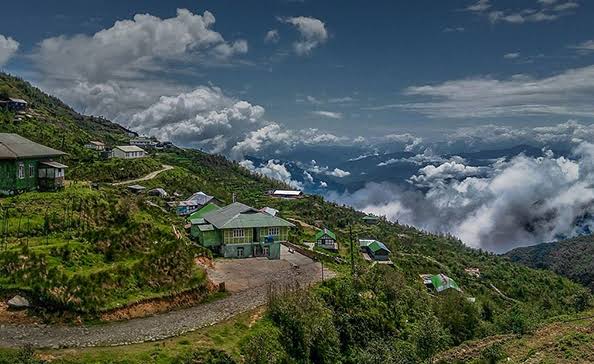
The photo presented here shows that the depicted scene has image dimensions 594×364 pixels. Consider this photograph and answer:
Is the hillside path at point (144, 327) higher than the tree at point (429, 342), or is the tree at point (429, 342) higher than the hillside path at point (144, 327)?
the hillside path at point (144, 327)

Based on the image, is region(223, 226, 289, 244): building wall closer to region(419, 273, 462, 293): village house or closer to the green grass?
the green grass

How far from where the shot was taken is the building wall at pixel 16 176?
33.6 meters

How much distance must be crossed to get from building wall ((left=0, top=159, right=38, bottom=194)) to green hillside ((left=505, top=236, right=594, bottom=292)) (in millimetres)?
111456

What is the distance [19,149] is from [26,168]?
1.52 meters

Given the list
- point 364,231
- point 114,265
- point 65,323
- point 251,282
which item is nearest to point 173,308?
point 114,265

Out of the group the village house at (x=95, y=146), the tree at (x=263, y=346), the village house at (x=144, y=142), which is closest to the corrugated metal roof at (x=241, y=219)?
the tree at (x=263, y=346)

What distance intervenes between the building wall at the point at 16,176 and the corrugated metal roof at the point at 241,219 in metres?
14.0

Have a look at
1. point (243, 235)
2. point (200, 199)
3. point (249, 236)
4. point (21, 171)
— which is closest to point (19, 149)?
point (21, 171)

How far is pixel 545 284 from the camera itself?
→ 316ft

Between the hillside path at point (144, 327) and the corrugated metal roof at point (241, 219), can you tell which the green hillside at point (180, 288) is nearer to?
the hillside path at point (144, 327)

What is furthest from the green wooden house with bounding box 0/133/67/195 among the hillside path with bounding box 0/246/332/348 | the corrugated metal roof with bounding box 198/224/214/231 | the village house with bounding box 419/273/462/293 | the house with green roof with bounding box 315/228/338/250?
the village house with bounding box 419/273/462/293

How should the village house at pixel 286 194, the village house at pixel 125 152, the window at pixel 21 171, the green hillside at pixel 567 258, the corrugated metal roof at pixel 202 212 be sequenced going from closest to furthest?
the window at pixel 21 171 < the corrugated metal roof at pixel 202 212 < the village house at pixel 125 152 < the village house at pixel 286 194 < the green hillside at pixel 567 258

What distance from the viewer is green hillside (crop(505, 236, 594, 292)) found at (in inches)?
4926

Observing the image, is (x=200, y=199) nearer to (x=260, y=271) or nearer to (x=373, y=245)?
(x=373, y=245)
